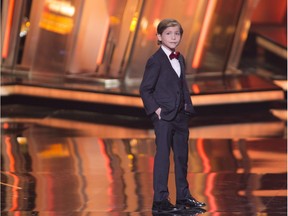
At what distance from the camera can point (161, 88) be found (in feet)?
26.3

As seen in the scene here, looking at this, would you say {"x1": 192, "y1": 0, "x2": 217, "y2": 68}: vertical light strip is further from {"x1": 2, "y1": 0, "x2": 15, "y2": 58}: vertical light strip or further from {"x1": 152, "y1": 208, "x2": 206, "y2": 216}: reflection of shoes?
{"x1": 152, "y1": 208, "x2": 206, "y2": 216}: reflection of shoes

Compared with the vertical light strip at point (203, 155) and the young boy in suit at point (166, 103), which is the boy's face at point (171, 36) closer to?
the young boy in suit at point (166, 103)

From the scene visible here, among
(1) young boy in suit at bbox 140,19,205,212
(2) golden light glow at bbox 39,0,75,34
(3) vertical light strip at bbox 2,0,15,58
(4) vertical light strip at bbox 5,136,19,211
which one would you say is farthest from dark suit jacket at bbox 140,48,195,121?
(3) vertical light strip at bbox 2,0,15,58

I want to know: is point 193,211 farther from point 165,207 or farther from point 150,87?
point 150,87

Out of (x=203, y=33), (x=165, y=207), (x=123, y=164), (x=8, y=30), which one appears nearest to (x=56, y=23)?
(x=8, y=30)

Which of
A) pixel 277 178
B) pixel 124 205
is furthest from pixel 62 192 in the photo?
pixel 277 178

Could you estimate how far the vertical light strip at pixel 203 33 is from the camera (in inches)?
807

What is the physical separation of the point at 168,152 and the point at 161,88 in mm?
591

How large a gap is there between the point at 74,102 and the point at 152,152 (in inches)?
235

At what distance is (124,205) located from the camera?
856 centimetres

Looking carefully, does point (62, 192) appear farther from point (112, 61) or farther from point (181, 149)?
point (112, 61)

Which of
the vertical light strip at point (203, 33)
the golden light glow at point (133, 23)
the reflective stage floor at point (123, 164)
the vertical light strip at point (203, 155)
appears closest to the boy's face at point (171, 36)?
the reflective stage floor at point (123, 164)

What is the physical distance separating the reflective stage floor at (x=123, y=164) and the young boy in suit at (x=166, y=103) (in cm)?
36

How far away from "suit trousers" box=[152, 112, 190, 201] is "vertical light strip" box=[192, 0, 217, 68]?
1253 centimetres
